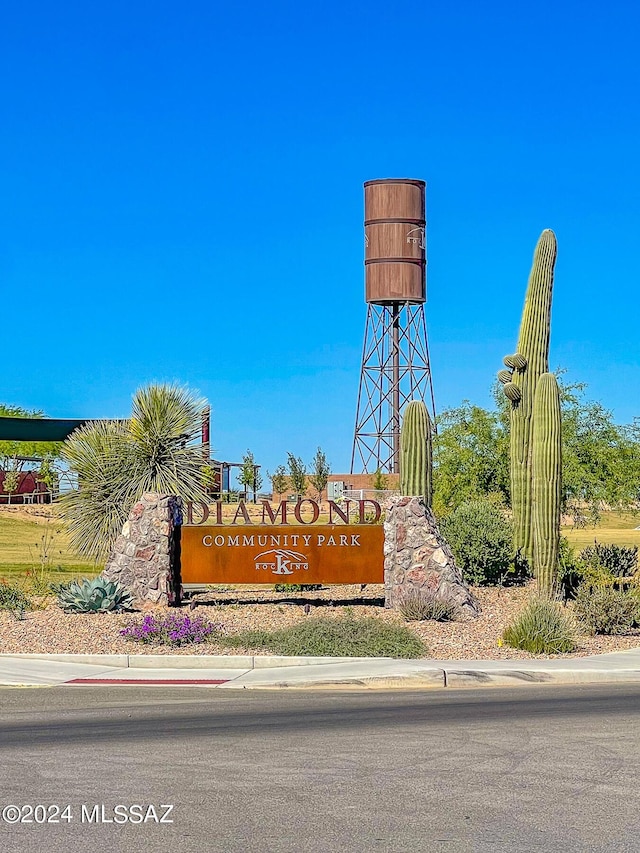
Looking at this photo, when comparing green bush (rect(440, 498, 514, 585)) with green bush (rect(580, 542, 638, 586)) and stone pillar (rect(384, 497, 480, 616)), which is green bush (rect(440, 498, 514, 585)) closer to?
green bush (rect(580, 542, 638, 586))

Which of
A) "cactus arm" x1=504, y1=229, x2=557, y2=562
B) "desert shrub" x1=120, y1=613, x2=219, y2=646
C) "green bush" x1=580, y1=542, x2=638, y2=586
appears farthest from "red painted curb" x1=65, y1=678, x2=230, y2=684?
"green bush" x1=580, y1=542, x2=638, y2=586

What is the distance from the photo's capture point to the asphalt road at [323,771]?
26.8 feet

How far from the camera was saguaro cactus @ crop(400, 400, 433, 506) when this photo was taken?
24016 mm

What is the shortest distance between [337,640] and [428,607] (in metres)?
3.27

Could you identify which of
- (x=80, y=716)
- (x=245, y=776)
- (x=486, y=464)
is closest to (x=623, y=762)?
(x=245, y=776)

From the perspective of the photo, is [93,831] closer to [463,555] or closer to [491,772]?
[491,772]

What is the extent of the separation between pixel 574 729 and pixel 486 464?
100ft

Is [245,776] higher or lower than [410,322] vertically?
lower

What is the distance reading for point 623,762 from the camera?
416 inches

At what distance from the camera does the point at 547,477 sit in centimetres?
2402

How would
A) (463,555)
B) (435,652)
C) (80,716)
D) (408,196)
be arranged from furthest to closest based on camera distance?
(408,196)
(463,555)
(435,652)
(80,716)

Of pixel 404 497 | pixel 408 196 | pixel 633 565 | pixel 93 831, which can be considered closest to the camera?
pixel 93 831

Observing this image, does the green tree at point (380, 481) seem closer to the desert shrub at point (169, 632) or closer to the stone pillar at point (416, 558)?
the stone pillar at point (416, 558)

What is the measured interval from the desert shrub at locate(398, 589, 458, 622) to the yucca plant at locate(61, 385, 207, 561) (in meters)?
6.81
